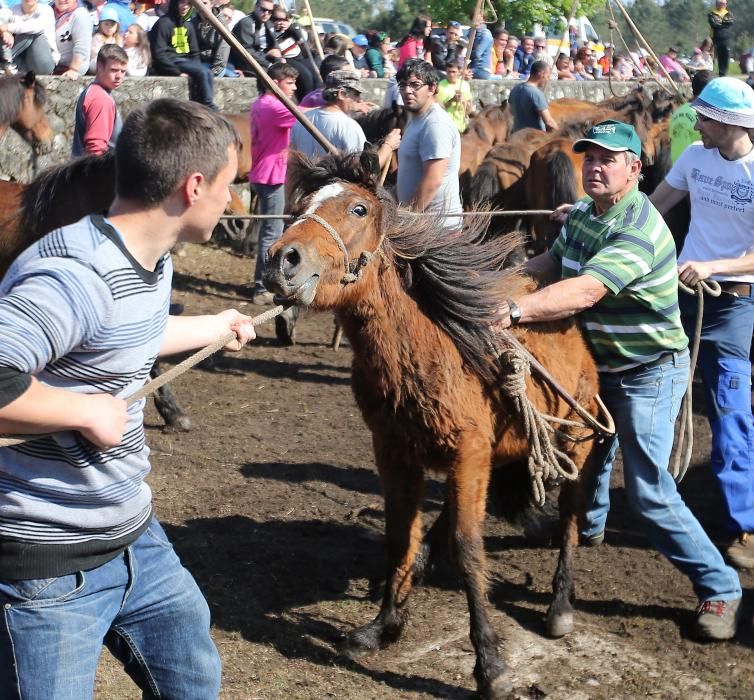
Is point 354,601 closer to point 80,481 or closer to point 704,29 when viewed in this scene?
point 80,481

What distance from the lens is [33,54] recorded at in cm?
1145

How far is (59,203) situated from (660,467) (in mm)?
4107

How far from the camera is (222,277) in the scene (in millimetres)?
11000

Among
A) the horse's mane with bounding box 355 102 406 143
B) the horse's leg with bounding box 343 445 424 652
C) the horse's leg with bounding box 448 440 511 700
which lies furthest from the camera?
the horse's mane with bounding box 355 102 406 143

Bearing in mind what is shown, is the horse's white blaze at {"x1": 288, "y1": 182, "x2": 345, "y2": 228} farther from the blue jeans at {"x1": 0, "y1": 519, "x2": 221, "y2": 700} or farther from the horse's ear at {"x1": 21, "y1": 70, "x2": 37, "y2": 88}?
the horse's ear at {"x1": 21, "y1": 70, "x2": 37, "y2": 88}

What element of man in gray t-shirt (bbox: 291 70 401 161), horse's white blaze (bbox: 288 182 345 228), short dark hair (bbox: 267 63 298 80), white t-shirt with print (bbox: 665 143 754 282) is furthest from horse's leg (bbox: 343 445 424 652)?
short dark hair (bbox: 267 63 298 80)

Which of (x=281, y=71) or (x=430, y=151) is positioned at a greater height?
(x=281, y=71)

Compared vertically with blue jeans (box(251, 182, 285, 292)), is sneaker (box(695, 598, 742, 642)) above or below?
below

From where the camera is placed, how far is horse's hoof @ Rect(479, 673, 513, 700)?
371cm

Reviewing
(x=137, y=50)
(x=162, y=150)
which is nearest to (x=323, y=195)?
(x=162, y=150)

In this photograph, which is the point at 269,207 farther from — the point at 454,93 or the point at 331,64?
the point at 454,93

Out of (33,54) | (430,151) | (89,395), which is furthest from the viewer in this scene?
(33,54)

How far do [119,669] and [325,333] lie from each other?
570cm

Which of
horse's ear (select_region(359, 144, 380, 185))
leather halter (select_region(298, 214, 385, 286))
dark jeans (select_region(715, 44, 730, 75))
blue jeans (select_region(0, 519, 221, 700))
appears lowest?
blue jeans (select_region(0, 519, 221, 700))
